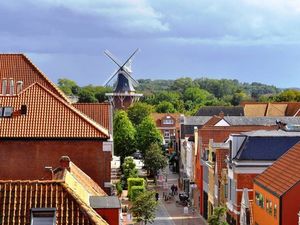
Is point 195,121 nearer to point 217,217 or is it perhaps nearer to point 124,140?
point 124,140

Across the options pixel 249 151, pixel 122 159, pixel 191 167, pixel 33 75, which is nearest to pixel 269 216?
pixel 249 151

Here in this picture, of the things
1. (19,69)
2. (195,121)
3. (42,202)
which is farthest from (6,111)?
(195,121)

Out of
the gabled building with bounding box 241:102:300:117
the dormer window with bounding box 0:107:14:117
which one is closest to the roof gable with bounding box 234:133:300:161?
the dormer window with bounding box 0:107:14:117

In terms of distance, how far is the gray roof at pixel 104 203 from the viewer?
26781 millimetres

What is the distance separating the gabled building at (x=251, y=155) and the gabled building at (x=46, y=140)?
15935 mm

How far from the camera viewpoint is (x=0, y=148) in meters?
39.8

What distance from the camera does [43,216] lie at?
21516mm

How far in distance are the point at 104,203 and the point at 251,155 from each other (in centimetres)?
2880

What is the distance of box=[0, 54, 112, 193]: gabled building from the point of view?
3981 centimetres

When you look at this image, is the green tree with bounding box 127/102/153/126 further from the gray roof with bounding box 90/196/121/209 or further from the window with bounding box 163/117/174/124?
the gray roof with bounding box 90/196/121/209

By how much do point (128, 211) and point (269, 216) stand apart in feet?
85.4

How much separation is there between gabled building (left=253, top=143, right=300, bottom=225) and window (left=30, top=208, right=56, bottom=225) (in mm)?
23372

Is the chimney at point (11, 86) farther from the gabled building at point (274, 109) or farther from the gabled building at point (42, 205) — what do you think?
the gabled building at point (274, 109)

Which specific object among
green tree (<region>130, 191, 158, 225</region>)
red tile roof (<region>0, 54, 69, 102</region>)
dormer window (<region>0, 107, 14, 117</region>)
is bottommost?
green tree (<region>130, 191, 158, 225</region>)
